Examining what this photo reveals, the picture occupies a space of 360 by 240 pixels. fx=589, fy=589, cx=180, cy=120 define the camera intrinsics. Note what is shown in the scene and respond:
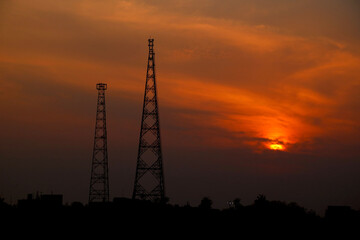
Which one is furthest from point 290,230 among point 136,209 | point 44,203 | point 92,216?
point 44,203

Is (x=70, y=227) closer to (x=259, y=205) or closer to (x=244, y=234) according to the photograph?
(x=244, y=234)

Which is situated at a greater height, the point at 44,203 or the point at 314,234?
the point at 44,203

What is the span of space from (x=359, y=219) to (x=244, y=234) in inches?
1046

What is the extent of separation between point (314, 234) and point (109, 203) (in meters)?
39.4

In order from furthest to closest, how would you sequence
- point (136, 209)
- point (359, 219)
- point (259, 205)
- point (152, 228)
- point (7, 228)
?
1. point (259, 205)
2. point (359, 219)
3. point (136, 209)
4. point (152, 228)
5. point (7, 228)

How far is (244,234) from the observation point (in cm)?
8431

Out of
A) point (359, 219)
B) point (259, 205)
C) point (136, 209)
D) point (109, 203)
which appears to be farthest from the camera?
point (259, 205)

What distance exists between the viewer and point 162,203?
94250 mm

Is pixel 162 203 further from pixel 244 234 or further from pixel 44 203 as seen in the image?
pixel 44 203

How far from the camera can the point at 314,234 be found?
8400cm

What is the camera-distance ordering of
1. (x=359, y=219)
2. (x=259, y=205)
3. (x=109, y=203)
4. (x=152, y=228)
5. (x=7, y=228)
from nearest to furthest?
(x=7, y=228), (x=152, y=228), (x=359, y=219), (x=109, y=203), (x=259, y=205)

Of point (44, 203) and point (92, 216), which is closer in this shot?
point (92, 216)

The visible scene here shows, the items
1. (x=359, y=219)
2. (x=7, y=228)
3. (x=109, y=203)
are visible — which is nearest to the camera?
(x=7, y=228)

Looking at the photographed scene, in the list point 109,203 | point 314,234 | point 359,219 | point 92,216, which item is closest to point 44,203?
point 109,203
